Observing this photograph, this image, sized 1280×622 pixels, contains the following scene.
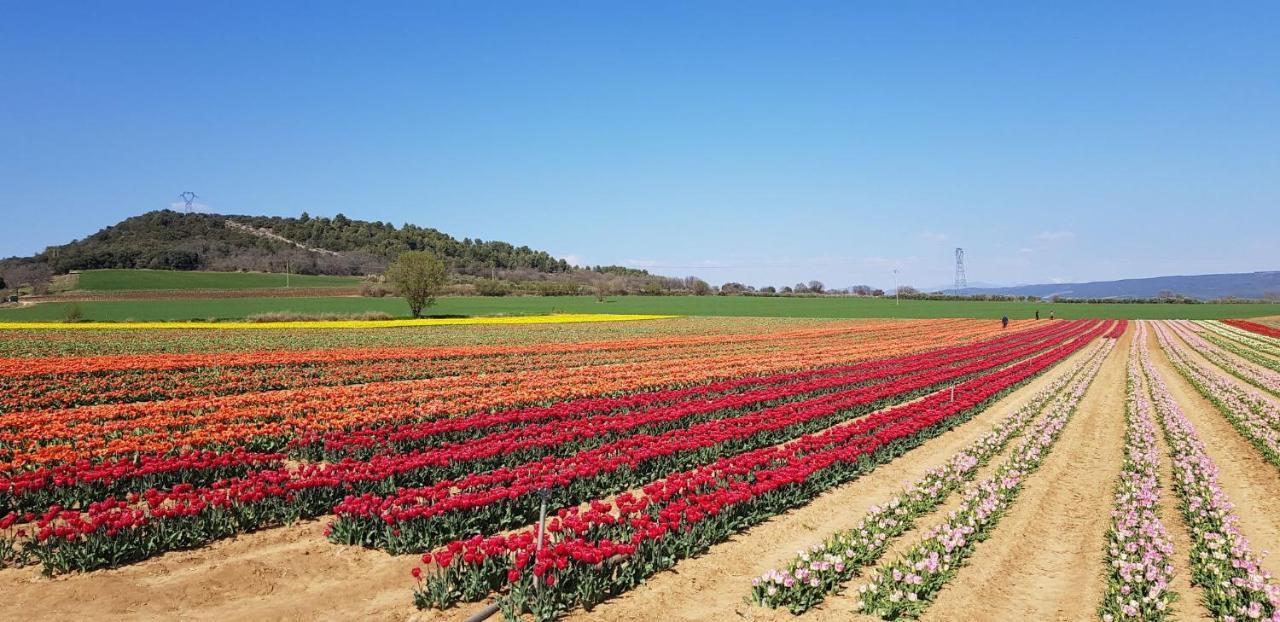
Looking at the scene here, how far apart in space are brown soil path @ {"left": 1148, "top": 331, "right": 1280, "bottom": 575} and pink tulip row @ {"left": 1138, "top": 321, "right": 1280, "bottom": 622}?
31 cm

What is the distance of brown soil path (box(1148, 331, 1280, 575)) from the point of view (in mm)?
9242

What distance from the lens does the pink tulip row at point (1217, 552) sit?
652 cm

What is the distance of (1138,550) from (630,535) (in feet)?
20.2

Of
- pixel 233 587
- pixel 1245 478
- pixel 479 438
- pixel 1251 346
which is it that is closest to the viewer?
pixel 233 587

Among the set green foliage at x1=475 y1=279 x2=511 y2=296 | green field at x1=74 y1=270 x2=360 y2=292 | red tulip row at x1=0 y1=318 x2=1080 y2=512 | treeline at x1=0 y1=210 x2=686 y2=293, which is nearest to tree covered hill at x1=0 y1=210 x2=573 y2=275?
treeline at x1=0 y1=210 x2=686 y2=293

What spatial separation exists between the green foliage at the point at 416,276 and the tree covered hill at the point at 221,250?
66.3 meters

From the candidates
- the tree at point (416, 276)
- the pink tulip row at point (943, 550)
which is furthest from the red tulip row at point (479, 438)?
the tree at point (416, 276)

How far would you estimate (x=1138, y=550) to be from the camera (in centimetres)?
805

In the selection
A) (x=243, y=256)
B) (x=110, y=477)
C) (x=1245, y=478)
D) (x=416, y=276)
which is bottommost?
(x=1245, y=478)

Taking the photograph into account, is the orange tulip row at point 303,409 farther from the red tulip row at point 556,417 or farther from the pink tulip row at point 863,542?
the pink tulip row at point 863,542

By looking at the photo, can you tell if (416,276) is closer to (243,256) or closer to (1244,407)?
(1244,407)

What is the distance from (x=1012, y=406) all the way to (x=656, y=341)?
23.4m

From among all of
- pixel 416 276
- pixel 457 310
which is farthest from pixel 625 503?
pixel 457 310

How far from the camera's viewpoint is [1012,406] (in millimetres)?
19828
